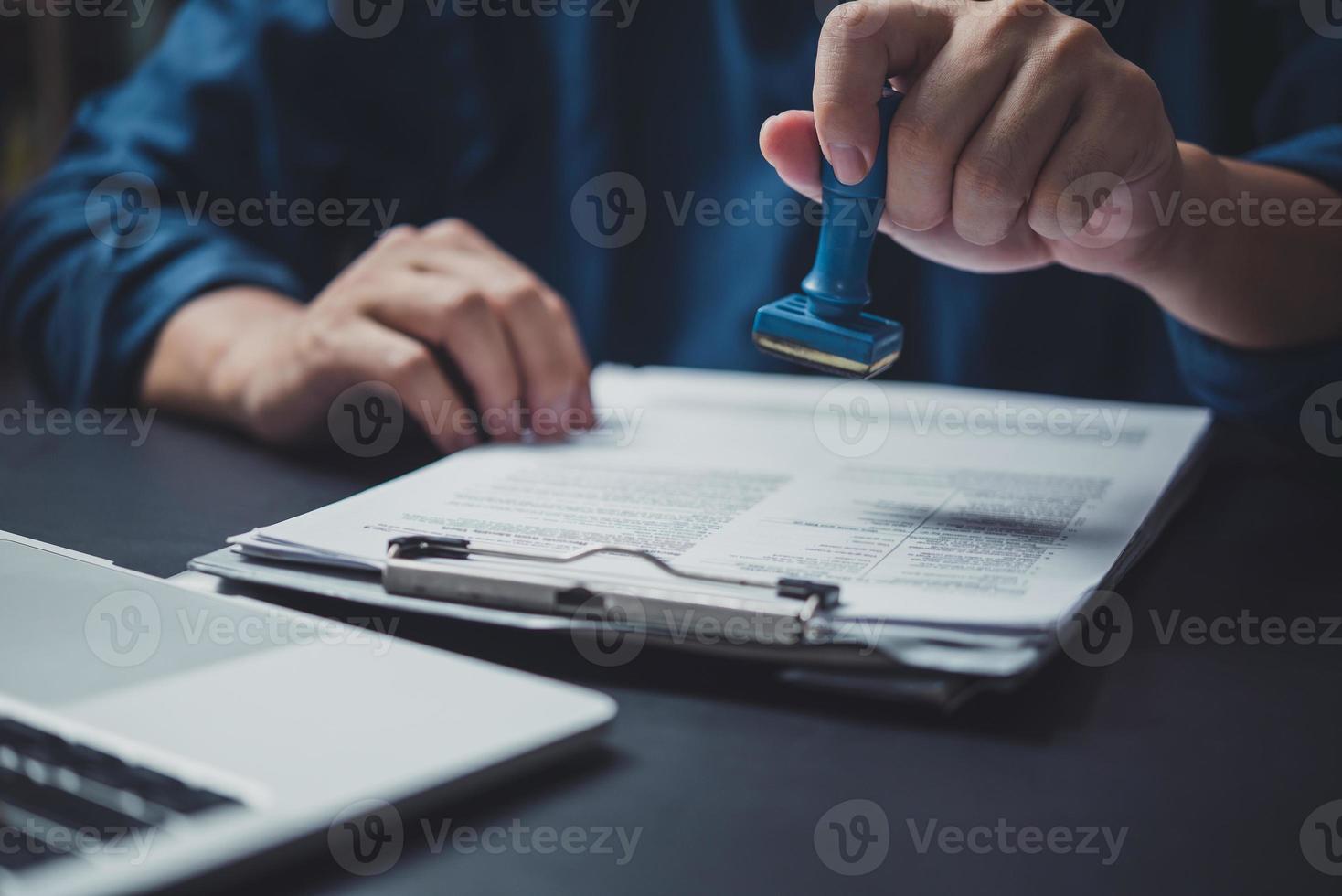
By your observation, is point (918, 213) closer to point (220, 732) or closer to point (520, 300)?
point (520, 300)

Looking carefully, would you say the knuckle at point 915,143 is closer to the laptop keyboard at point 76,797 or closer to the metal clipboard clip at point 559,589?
the metal clipboard clip at point 559,589

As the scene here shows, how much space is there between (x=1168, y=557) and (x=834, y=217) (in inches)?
8.3

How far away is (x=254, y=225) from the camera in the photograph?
3.72 feet

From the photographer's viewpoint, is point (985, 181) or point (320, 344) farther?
point (320, 344)

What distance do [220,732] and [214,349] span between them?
1.91 ft

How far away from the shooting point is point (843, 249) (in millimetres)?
550

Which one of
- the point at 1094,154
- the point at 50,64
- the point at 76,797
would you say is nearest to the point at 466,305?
the point at 1094,154

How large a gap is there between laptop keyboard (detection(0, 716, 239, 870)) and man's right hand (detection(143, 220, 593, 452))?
0.39m

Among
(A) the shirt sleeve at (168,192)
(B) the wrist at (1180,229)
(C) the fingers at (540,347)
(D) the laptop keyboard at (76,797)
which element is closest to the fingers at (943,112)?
(B) the wrist at (1180,229)

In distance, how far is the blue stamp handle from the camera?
21.4 inches

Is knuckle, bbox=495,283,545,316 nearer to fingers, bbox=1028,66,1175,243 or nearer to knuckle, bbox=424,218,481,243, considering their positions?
knuckle, bbox=424,218,481,243

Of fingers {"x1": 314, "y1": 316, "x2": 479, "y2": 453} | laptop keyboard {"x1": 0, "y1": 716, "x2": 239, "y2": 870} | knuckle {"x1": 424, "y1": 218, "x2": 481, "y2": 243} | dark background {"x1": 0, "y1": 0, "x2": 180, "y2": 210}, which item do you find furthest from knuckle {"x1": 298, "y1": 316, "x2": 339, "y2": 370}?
dark background {"x1": 0, "y1": 0, "x2": 180, "y2": 210}

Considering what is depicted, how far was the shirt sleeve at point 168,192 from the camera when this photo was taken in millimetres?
907

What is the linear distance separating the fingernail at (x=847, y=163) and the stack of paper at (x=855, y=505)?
144 mm
